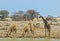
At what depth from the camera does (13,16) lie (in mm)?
47688

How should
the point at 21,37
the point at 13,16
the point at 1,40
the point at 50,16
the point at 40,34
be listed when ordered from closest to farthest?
the point at 1,40, the point at 21,37, the point at 40,34, the point at 50,16, the point at 13,16

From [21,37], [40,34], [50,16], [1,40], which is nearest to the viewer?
[1,40]

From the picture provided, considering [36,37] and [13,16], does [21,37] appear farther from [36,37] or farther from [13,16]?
[13,16]

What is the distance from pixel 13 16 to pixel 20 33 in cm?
2351

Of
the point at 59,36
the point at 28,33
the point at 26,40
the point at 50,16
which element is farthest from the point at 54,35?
the point at 50,16

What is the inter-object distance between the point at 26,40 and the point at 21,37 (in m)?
2.24

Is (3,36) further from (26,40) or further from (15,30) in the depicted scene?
(26,40)

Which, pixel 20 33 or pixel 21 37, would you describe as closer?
pixel 21 37

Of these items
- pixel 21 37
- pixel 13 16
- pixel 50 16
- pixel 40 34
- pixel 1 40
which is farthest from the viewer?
pixel 13 16

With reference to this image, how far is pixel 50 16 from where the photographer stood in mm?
29219

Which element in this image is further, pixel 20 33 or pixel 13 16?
pixel 13 16

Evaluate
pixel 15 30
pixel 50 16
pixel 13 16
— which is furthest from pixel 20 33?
pixel 13 16

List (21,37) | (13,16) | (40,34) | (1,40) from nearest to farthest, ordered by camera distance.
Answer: (1,40)
(21,37)
(40,34)
(13,16)

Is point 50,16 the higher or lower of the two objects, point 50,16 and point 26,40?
the higher
